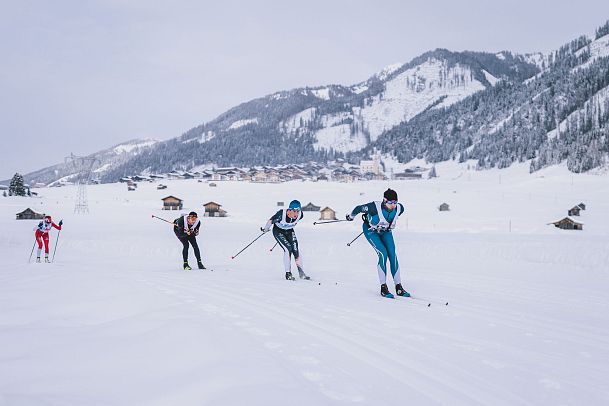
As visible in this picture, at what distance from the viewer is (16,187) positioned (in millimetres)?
76688

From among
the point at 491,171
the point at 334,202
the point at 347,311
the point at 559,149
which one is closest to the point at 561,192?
the point at 334,202

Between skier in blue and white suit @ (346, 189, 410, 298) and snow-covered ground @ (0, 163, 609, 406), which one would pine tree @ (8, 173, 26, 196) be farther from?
skier in blue and white suit @ (346, 189, 410, 298)

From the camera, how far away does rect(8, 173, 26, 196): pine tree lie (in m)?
76.2

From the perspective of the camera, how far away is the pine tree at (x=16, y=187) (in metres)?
76.2

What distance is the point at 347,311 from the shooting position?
582 centimetres

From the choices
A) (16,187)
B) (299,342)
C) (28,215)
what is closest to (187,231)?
(299,342)

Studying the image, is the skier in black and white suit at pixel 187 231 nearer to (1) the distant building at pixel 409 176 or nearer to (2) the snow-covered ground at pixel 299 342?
(2) the snow-covered ground at pixel 299 342

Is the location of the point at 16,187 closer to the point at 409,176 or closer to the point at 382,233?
the point at 382,233

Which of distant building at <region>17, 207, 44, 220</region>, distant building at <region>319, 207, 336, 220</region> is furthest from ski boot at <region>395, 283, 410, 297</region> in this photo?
distant building at <region>319, 207, 336, 220</region>

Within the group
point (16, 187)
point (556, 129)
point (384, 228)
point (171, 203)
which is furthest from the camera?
point (556, 129)

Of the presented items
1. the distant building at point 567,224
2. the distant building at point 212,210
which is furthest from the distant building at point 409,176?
the distant building at point 567,224

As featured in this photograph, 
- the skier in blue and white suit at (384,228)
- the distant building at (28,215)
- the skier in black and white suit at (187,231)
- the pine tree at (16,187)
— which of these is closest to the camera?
the skier in blue and white suit at (384,228)

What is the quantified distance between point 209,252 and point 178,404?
59.8 feet

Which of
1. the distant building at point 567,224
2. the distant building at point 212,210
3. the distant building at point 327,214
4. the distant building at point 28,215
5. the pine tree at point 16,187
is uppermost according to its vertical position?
the pine tree at point 16,187
